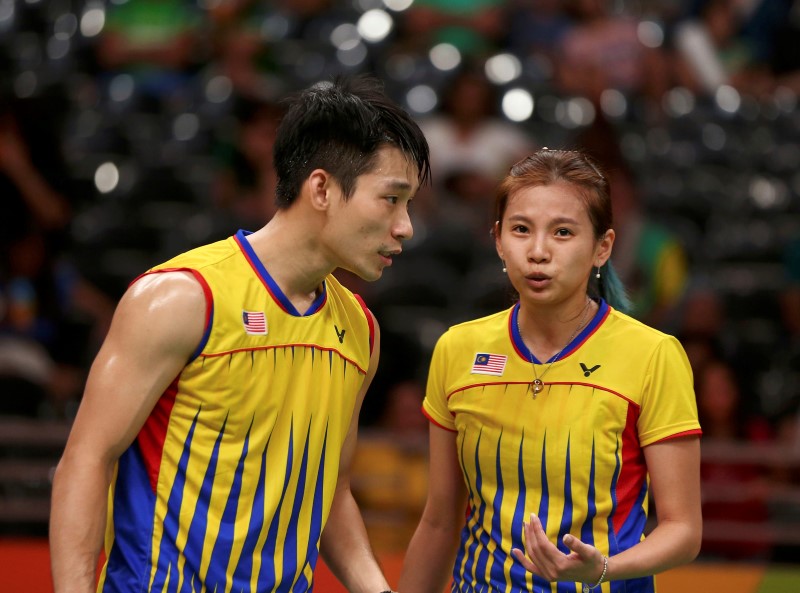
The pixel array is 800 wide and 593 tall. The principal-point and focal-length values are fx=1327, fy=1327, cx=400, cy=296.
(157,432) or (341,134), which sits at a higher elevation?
(341,134)

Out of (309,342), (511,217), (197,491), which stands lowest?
(197,491)

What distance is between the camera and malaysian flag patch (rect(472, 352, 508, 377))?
2.99m

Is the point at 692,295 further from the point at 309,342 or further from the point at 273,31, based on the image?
the point at 273,31

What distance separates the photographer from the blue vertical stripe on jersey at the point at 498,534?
288cm

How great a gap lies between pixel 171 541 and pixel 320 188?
0.78 m

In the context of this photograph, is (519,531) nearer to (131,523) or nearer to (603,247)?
(603,247)

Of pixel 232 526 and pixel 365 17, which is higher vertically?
pixel 365 17

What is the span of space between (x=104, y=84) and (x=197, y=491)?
7363 mm

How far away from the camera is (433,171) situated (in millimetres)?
7715

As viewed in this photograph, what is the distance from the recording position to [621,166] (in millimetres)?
6930

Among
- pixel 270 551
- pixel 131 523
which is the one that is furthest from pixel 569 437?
pixel 131 523

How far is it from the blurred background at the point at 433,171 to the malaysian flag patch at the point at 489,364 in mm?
509

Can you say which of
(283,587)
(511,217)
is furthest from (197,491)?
(511,217)

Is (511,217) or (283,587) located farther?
(511,217)
